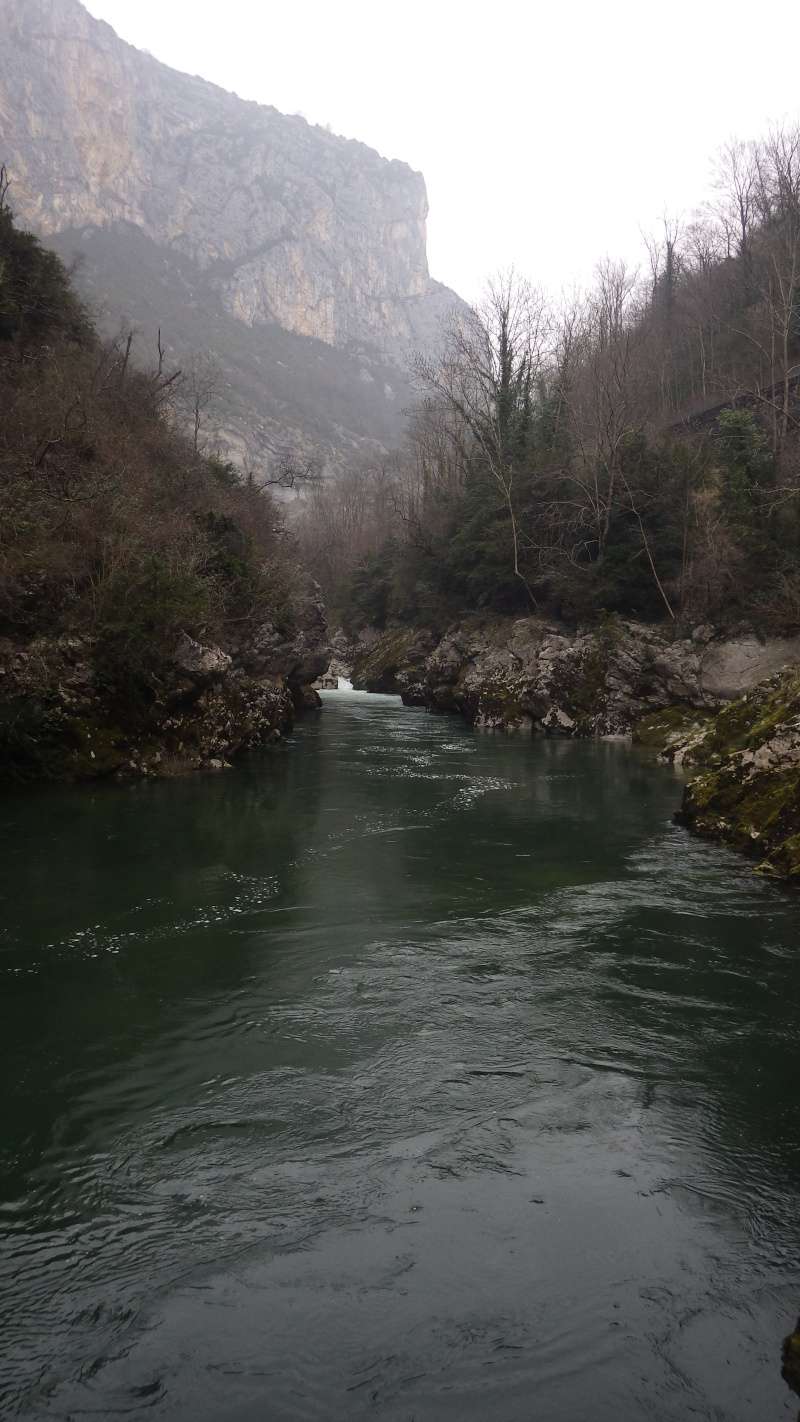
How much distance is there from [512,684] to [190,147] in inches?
7355

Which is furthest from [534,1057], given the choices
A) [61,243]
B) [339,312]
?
[339,312]

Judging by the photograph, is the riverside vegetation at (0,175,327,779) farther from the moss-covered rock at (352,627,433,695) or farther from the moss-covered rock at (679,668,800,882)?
the moss-covered rock at (352,627,433,695)

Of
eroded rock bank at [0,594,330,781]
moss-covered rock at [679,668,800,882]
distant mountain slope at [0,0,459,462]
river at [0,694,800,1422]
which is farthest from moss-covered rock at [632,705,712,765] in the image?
distant mountain slope at [0,0,459,462]

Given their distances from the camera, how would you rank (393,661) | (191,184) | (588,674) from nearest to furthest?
(588,674) < (393,661) < (191,184)

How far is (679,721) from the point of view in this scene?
28609 mm

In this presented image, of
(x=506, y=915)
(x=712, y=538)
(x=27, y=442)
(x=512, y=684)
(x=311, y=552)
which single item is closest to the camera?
(x=506, y=915)

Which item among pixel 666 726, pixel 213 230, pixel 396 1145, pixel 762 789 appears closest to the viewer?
pixel 396 1145

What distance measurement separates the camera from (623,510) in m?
34.0

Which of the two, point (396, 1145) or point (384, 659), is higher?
point (384, 659)

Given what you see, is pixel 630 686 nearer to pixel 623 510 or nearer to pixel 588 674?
pixel 588 674

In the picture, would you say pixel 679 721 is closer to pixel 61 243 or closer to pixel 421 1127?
pixel 421 1127

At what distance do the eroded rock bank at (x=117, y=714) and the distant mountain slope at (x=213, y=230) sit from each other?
9984cm

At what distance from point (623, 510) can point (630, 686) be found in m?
7.92

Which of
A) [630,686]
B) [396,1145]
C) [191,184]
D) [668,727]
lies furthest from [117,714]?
[191,184]
